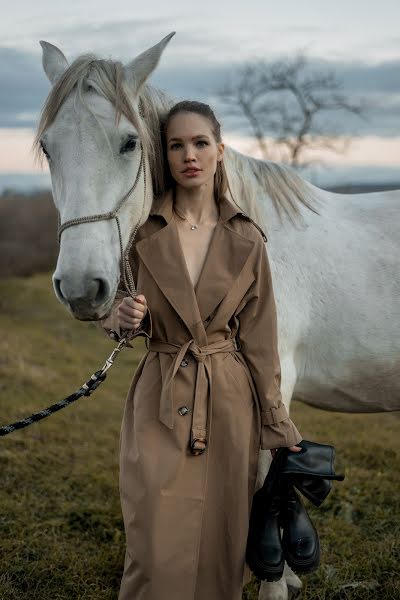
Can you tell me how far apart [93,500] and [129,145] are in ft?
8.61

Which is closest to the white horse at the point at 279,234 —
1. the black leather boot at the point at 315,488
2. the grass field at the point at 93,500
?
the black leather boot at the point at 315,488

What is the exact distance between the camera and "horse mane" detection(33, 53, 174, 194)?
1906 mm

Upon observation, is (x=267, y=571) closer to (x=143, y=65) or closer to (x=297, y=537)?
→ (x=297, y=537)

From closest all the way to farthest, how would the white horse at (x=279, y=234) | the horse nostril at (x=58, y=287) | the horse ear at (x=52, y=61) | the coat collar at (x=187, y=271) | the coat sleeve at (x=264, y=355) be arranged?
the horse nostril at (x=58, y=287) < the white horse at (x=279, y=234) < the coat collar at (x=187, y=271) < the coat sleeve at (x=264, y=355) < the horse ear at (x=52, y=61)

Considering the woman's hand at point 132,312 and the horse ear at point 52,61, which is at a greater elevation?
the horse ear at point 52,61

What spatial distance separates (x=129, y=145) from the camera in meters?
1.91

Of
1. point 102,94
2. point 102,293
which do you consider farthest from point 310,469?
point 102,94

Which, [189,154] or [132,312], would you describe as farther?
[189,154]

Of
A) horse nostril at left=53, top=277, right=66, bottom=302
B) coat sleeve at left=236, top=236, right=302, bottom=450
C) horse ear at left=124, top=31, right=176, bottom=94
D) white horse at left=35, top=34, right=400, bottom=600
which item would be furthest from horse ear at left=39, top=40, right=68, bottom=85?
coat sleeve at left=236, top=236, right=302, bottom=450

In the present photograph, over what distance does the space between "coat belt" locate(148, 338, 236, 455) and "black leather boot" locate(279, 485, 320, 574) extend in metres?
0.42

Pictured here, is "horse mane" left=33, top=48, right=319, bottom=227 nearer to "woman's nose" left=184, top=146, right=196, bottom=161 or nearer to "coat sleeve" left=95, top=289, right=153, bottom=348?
"woman's nose" left=184, top=146, right=196, bottom=161

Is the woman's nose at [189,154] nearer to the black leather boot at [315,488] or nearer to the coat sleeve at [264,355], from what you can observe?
the coat sleeve at [264,355]

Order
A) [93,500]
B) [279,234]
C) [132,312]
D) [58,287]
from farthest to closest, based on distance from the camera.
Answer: [93,500] < [279,234] < [132,312] < [58,287]

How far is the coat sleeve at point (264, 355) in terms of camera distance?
6.50ft
